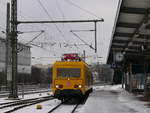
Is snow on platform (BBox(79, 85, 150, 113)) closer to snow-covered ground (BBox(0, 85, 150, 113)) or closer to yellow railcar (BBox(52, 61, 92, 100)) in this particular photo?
snow-covered ground (BBox(0, 85, 150, 113))

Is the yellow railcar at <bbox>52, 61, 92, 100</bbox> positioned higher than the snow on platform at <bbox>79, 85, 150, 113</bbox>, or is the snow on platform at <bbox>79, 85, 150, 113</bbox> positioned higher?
the yellow railcar at <bbox>52, 61, 92, 100</bbox>

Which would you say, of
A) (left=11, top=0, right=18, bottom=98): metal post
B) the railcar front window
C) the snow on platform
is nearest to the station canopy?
the railcar front window

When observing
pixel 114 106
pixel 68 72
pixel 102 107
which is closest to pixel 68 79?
pixel 68 72

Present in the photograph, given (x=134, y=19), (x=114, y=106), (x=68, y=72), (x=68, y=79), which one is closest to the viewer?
(x=114, y=106)

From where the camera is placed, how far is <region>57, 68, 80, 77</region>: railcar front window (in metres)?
22.9

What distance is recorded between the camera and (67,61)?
921 inches

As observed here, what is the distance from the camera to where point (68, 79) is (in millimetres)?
22734

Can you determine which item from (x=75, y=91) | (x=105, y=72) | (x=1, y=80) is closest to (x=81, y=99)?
(x=75, y=91)

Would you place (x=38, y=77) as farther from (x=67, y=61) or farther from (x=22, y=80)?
(x=67, y=61)

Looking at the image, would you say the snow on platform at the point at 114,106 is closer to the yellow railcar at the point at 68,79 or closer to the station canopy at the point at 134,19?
the yellow railcar at the point at 68,79

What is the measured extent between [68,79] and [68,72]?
0.47 meters

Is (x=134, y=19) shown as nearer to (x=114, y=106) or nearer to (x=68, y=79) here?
(x=68, y=79)

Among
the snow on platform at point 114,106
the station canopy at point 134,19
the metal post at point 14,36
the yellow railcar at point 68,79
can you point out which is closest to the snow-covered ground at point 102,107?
the snow on platform at point 114,106

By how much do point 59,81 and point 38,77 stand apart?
63.9 meters
